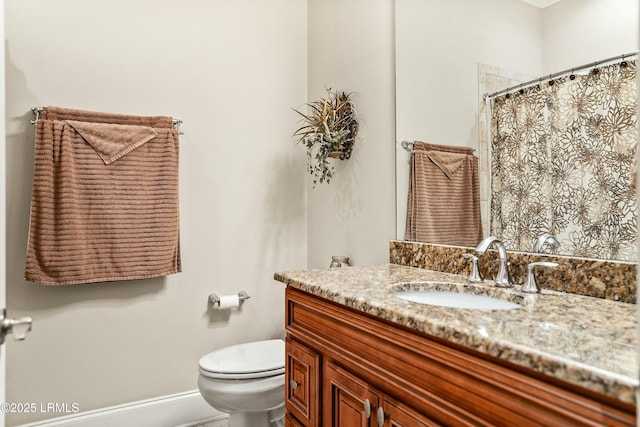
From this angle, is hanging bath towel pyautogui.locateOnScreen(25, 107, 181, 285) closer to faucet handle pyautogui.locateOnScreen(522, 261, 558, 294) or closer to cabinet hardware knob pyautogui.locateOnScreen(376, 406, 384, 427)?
cabinet hardware knob pyautogui.locateOnScreen(376, 406, 384, 427)

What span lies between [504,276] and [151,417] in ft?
6.22

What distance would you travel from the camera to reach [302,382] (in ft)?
4.41

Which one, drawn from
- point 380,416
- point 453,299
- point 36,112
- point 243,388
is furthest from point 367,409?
point 36,112

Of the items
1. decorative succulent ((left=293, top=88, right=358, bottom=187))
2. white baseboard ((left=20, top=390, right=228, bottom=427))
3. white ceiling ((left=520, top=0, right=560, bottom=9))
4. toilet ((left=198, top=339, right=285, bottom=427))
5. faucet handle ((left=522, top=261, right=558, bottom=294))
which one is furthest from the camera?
decorative succulent ((left=293, top=88, right=358, bottom=187))

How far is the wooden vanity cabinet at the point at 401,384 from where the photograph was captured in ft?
2.13

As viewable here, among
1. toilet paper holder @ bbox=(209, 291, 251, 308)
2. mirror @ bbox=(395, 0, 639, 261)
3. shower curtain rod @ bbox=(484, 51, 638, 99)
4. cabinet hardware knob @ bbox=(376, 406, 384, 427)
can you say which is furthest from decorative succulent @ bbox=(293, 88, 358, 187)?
cabinet hardware knob @ bbox=(376, 406, 384, 427)

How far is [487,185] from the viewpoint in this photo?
1477mm

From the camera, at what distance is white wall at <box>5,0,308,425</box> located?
73.3 inches

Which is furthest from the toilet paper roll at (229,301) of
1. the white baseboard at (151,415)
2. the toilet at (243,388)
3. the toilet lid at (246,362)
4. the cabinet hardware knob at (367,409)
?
the cabinet hardware knob at (367,409)

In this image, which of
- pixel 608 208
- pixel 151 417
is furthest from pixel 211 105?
pixel 608 208

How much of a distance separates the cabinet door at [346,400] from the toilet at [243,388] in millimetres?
543

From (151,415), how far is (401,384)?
1694 millimetres

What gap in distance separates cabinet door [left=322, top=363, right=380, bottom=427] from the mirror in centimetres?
72

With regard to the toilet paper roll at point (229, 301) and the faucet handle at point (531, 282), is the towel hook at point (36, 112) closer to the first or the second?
the toilet paper roll at point (229, 301)
